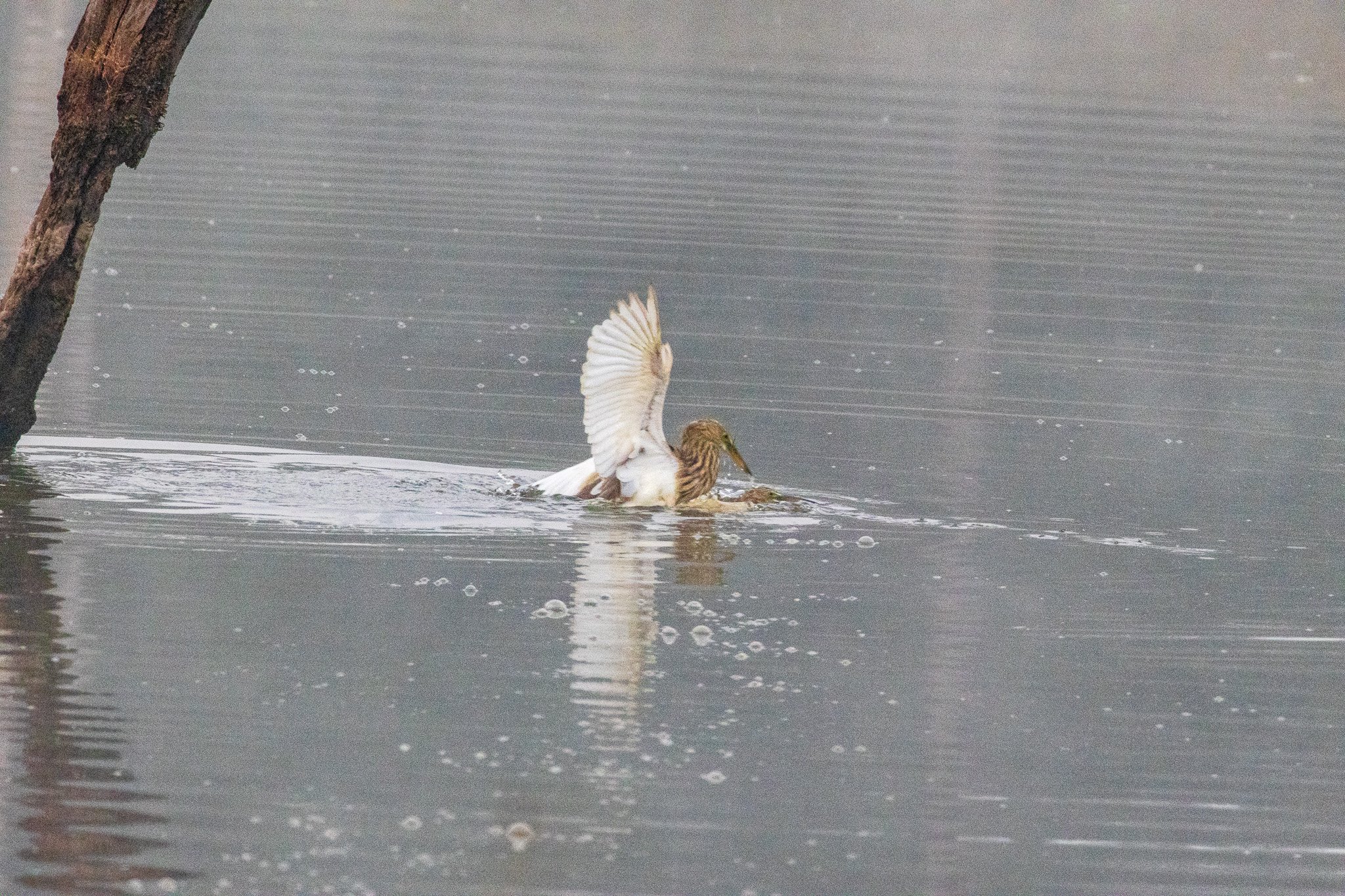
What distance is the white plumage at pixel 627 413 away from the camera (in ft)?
36.9

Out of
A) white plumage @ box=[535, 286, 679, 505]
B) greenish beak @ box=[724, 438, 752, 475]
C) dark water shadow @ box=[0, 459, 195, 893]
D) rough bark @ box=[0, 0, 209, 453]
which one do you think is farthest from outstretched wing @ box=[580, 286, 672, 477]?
dark water shadow @ box=[0, 459, 195, 893]

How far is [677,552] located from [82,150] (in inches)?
130

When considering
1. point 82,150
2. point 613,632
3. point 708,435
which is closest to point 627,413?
point 708,435

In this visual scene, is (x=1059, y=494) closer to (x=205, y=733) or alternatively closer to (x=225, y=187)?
(x=205, y=733)

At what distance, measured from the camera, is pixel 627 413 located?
452 inches

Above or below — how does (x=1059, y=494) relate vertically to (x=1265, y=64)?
below

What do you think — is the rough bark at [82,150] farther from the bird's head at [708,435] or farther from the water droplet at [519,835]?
the water droplet at [519,835]

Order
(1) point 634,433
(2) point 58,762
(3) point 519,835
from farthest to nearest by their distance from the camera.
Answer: (1) point 634,433 → (2) point 58,762 → (3) point 519,835

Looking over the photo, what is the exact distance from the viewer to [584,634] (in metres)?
9.13

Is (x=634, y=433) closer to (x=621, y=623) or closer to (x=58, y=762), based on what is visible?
(x=621, y=623)

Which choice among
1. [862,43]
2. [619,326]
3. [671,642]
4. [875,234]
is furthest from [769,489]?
[862,43]

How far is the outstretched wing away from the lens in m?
11.2

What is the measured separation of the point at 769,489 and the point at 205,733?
4.59 metres

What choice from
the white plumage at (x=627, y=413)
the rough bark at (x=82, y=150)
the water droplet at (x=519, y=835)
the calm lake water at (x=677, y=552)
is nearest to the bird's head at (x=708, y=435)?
the white plumage at (x=627, y=413)
